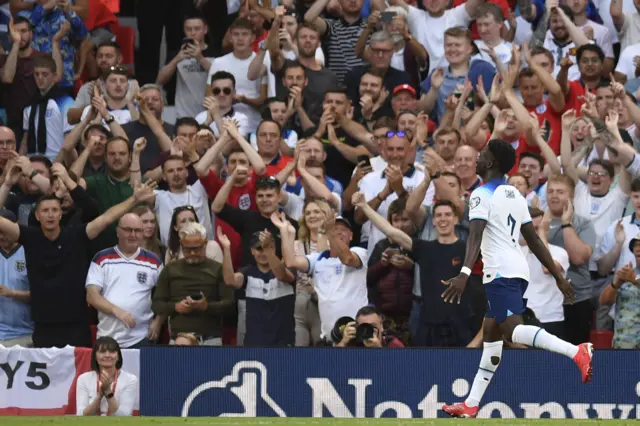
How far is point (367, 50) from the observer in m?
17.4

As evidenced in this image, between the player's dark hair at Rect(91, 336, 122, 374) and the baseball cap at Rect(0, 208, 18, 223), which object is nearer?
the player's dark hair at Rect(91, 336, 122, 374)

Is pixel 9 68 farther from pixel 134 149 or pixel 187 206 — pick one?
pixel 187 206

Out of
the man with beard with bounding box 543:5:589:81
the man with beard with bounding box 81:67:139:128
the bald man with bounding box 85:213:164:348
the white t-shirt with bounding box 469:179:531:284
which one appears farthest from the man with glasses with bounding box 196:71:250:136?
the white t-shirt with bounding box 469:179:531:284

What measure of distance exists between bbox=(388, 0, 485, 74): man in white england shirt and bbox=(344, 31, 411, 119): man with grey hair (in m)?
0.69

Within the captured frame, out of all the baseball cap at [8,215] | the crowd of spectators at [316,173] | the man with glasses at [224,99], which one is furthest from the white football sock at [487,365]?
the man with glasses at [224,99]

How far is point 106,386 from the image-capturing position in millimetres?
12336

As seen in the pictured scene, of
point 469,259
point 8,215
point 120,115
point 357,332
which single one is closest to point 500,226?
point 469,259

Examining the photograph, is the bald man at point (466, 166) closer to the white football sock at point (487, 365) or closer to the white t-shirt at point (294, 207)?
the white t-shirt at point (294, 207)

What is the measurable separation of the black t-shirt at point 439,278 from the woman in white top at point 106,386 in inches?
114

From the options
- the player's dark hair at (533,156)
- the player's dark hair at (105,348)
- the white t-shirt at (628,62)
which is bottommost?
the player's dark hair at (105,348)

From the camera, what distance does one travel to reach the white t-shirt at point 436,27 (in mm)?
17516

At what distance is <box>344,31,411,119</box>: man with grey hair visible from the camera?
54.6 ft

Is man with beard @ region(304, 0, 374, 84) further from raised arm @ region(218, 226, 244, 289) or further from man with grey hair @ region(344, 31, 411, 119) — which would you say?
raised arm @ region(218, 226, 244, 289)

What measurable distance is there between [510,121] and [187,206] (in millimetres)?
3879
